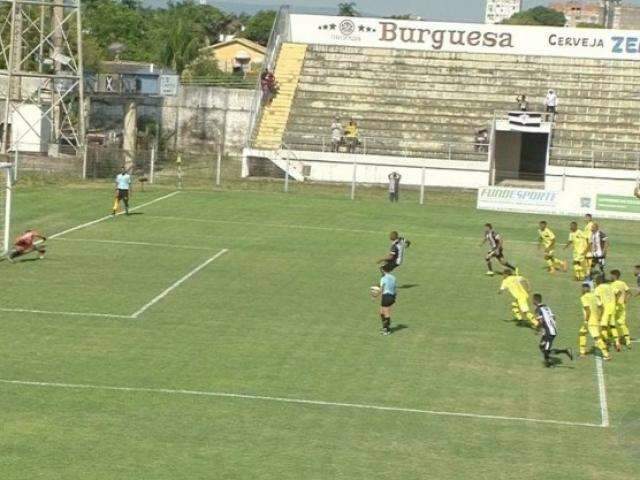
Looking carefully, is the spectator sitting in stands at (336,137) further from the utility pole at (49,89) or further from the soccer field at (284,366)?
the soccer field at (284,366)

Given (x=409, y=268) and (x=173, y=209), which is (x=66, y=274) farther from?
(x=173, y=209)

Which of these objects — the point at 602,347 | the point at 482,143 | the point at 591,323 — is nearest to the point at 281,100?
the point at 482,143

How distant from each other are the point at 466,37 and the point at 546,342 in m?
43.8

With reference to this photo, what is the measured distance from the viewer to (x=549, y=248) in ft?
133

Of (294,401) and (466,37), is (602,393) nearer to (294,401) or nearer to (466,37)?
(294,401)

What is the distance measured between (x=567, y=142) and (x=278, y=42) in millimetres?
16795

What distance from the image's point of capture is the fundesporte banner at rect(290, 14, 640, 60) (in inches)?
2709

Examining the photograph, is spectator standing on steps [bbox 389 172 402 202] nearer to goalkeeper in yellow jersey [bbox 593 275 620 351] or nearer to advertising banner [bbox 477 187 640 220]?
advertising banner [bbox 477 187 640 220]

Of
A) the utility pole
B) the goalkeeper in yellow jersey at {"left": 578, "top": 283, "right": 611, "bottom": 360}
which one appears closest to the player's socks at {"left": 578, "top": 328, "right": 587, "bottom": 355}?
the goalkeeper in yellow jersey at {"left": 578, "top": 283, "right": 611, "bottom": 360}

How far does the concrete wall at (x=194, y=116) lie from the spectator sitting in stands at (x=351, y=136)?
9427mm

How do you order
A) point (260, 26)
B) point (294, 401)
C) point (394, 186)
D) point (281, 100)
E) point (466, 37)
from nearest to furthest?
point (294, 401)
point (394, 186)
point (281, 100)
point (466, 37)
point (260, 26)

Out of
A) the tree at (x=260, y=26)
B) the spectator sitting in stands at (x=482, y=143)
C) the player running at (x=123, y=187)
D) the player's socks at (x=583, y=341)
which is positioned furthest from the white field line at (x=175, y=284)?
the tree at (x=260, y=26)

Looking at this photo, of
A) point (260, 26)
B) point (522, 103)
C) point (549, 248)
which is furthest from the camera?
point (260, 26)

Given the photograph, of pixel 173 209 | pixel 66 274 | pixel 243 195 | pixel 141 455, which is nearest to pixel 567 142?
pixel 243 195
